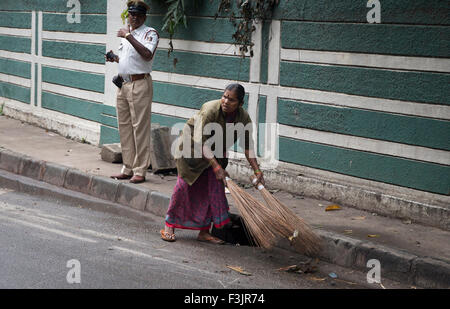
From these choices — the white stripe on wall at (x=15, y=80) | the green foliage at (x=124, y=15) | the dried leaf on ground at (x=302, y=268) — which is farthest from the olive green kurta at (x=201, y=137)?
the white stripe on wall at (x=15, y=80)

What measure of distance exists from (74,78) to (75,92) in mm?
204

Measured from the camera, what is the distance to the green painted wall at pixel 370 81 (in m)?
6.21

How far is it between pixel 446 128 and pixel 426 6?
1.08 m

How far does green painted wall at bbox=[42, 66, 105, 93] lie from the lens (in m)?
9.88

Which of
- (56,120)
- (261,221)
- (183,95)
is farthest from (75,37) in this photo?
(261,221)

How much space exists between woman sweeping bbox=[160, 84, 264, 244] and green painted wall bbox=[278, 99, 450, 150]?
1389 millimetres

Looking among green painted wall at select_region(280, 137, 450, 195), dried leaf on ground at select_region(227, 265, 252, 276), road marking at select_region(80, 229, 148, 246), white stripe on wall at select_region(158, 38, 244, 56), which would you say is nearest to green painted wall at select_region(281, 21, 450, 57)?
white stripe on wall at select_region(158, 38, 244, 56)

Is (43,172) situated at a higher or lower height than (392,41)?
lower

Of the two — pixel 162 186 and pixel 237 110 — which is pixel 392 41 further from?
pixel 162 186

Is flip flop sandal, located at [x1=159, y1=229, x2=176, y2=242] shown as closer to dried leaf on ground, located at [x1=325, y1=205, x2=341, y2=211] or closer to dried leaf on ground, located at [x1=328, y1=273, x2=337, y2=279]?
dried leaf on ground, located at [x1=328, y1=273, x2=337, y2=279]

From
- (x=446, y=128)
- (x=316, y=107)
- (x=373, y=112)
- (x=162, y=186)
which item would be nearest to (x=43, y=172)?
(x=162, y=186)

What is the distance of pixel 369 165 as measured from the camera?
679cm
